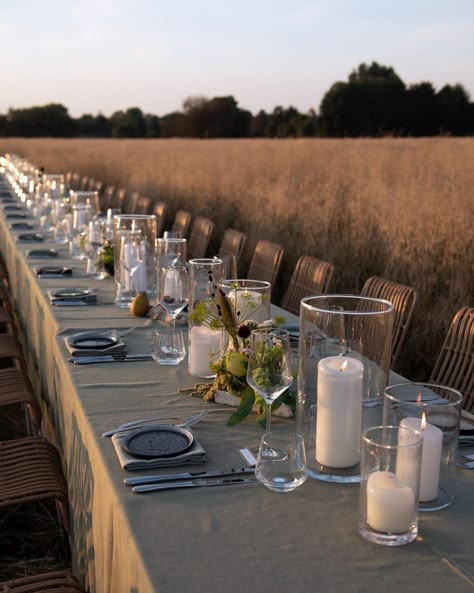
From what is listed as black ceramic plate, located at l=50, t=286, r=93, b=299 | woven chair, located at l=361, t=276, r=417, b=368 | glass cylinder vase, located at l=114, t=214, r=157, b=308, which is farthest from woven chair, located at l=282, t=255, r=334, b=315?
black ceramic plate, located at l=50, t=286, r=93, b=299

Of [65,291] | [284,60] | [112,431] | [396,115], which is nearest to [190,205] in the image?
[65,291]

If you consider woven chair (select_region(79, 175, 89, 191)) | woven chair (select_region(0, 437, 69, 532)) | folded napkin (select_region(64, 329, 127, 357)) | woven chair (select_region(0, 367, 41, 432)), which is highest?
folded napkin (select_region(64, 329, 127, 357))

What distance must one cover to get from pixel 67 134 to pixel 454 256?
4717cm

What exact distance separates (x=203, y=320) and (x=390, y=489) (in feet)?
3.27

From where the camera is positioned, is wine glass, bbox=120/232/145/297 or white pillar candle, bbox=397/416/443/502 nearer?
white pillar candle, bbox=397/416/443/502

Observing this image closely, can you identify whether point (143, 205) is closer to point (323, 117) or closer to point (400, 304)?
point (400, 304)

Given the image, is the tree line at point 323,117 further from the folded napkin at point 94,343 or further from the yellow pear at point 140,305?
the folded napkin at point 94,343

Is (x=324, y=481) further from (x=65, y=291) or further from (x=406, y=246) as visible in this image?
(x=406, y=246)

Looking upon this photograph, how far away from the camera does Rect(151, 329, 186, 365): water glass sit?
2287 millimetres

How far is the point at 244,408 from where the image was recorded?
5.71 ft

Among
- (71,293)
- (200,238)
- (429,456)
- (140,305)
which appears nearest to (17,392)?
(71,293)

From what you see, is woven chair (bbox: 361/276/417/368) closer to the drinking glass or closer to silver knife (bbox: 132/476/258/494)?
the drinking glass

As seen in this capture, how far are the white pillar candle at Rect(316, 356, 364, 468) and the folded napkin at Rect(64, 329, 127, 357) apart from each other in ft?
3.62

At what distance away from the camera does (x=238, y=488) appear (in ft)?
4.74
